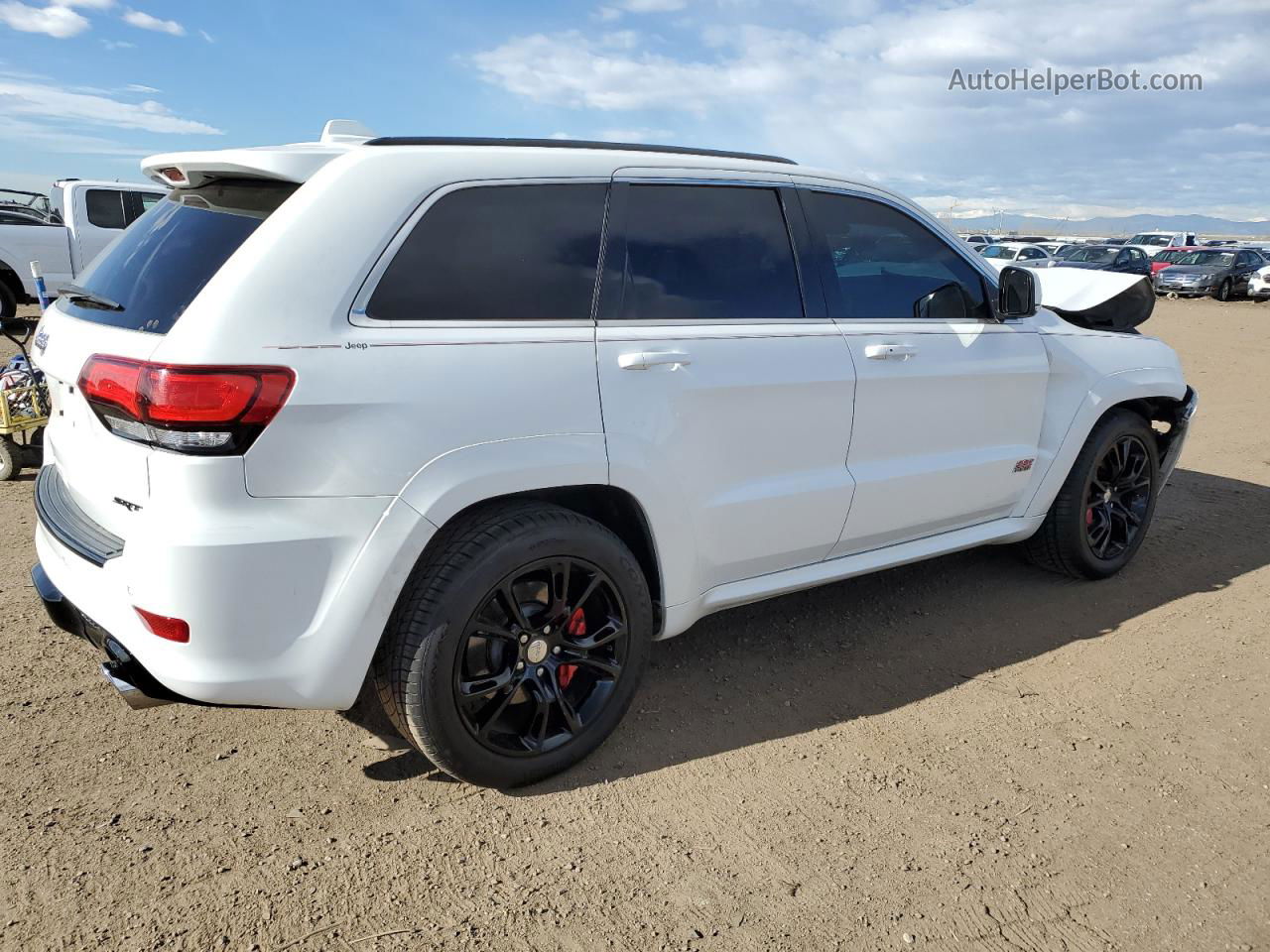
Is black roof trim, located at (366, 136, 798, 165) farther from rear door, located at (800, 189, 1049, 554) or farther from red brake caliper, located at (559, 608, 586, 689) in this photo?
red brake caliper, located at (559, 608, 586, 689)

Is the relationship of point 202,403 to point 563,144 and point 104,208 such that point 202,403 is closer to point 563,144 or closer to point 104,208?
point 563,144

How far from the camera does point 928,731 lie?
342cm

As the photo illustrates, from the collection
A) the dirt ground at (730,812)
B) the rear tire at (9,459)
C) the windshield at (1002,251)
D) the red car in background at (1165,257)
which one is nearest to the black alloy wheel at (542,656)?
the dirt ground at (730,812)

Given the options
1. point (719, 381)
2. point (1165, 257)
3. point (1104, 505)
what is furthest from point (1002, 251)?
point (719, 381)

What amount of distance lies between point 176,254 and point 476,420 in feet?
3.16

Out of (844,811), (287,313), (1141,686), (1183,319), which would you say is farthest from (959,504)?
(1183,319)

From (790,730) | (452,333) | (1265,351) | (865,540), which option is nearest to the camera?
(452,333)

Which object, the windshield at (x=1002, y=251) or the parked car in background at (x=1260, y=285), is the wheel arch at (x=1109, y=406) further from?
the parked car in background at (x=1260, y=285)

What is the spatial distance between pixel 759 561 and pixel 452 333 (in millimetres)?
1403

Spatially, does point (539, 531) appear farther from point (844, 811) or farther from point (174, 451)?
point (844, 811)

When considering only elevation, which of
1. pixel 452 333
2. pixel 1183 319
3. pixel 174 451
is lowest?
pixel 1183 319

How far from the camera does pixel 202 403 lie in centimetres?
232

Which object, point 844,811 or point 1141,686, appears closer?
point 844,811

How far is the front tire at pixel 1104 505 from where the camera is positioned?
462 cm
